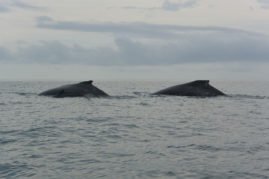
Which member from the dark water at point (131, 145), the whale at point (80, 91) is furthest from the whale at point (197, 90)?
the dark water at point (131, 145)

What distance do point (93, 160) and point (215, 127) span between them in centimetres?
868

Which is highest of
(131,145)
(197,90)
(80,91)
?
(197,90)

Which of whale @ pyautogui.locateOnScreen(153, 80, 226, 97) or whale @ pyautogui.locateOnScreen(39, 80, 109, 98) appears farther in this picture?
whale @ pyautogui.locateOnScreen(153, 80, 226, 97)

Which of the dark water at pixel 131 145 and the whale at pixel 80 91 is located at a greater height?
the whale at pixel 80 91

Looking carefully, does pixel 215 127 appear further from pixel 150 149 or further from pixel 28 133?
pixel 28 133

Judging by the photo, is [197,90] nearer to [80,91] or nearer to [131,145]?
[80,91]

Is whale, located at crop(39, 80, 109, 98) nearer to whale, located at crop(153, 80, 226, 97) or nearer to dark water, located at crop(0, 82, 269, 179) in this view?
whale, located at crop(153, 80, 226, 97)

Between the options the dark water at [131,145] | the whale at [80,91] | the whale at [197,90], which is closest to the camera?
the dark water at [131,145]

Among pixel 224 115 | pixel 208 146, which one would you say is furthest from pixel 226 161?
pixel 224 115

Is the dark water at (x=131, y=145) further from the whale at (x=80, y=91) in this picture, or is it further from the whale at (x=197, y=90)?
the whale at (x=197, y=90)

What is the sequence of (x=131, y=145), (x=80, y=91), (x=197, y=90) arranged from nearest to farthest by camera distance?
(x=131, y=145) < (x=80, y=91) < (x=197, y=90)

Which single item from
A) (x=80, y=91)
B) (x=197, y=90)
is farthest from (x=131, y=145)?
(x=197, y=90)

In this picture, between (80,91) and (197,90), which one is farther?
(197,90)

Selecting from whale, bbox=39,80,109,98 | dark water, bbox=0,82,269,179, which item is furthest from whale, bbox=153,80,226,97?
dark water, bbox=0,82,269,179
